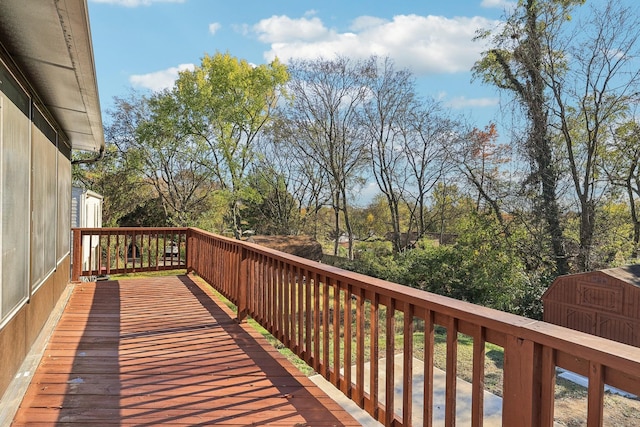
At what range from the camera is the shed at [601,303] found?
29.8 ft

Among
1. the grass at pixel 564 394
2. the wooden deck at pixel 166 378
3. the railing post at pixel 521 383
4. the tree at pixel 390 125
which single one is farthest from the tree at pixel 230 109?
the railing post at pixel 521 383

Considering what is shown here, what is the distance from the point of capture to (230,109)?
664 inches

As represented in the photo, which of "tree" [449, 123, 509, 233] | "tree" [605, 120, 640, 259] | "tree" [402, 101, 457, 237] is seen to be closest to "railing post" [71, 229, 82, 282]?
"tree" [449, 123, 509, 233]

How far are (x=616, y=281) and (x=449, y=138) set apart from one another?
30.1 feet

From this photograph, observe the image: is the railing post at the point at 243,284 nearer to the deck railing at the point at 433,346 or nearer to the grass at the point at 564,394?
the deck railing at the point at 433,346

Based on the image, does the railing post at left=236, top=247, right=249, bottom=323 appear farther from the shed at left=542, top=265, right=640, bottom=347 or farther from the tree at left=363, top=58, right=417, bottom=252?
the tree at left=363, top=58, right=417, bottom=252

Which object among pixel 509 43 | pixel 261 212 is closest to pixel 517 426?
pixel 509 43

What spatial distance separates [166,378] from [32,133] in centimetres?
213

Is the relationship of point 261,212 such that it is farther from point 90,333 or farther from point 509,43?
point 90,333

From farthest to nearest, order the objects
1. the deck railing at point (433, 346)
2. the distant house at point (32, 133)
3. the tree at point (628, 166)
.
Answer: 1. the tree at point (628, 166)
2. the distant house at point (32, 133)
3. the deck railing at point (433, 346)

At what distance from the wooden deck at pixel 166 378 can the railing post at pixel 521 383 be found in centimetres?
118

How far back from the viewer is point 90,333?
12.3 feet

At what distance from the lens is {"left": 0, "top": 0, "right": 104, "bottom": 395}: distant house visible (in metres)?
2.10

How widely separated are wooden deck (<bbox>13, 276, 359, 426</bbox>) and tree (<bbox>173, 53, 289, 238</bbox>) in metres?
13.3
